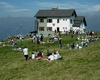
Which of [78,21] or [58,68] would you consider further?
[78,21]

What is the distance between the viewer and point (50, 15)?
84.6 meters

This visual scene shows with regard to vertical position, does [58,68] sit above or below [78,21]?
below

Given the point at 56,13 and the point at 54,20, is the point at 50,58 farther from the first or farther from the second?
the point at 56,13

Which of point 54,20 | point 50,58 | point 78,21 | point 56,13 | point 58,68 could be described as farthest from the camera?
point 78,21

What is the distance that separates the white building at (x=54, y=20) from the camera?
274ft

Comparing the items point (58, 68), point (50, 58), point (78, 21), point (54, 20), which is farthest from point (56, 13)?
point (58, 68)

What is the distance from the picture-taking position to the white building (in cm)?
8344

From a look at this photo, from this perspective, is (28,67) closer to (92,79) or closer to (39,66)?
(39,66)

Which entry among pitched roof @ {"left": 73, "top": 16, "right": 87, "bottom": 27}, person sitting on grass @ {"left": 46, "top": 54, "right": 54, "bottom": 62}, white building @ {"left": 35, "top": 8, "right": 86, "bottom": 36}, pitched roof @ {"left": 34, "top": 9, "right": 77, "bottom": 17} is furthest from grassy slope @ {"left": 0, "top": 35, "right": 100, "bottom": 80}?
pitched roof @ {"left": 73, "top": 16, "right": 87, "bottom": 27}

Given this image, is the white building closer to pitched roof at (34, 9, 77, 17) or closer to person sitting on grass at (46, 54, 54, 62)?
pitched roof at (34, 9, 77, 17)

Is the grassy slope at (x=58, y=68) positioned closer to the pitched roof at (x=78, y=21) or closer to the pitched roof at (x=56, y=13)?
the pitched roof at (x=56, y=13)

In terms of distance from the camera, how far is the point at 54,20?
277 feet

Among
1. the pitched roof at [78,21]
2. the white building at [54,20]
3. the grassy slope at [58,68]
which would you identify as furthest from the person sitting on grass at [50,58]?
the pitched roof at [78,21]

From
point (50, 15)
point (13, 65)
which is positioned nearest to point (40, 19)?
point (50, 15)
